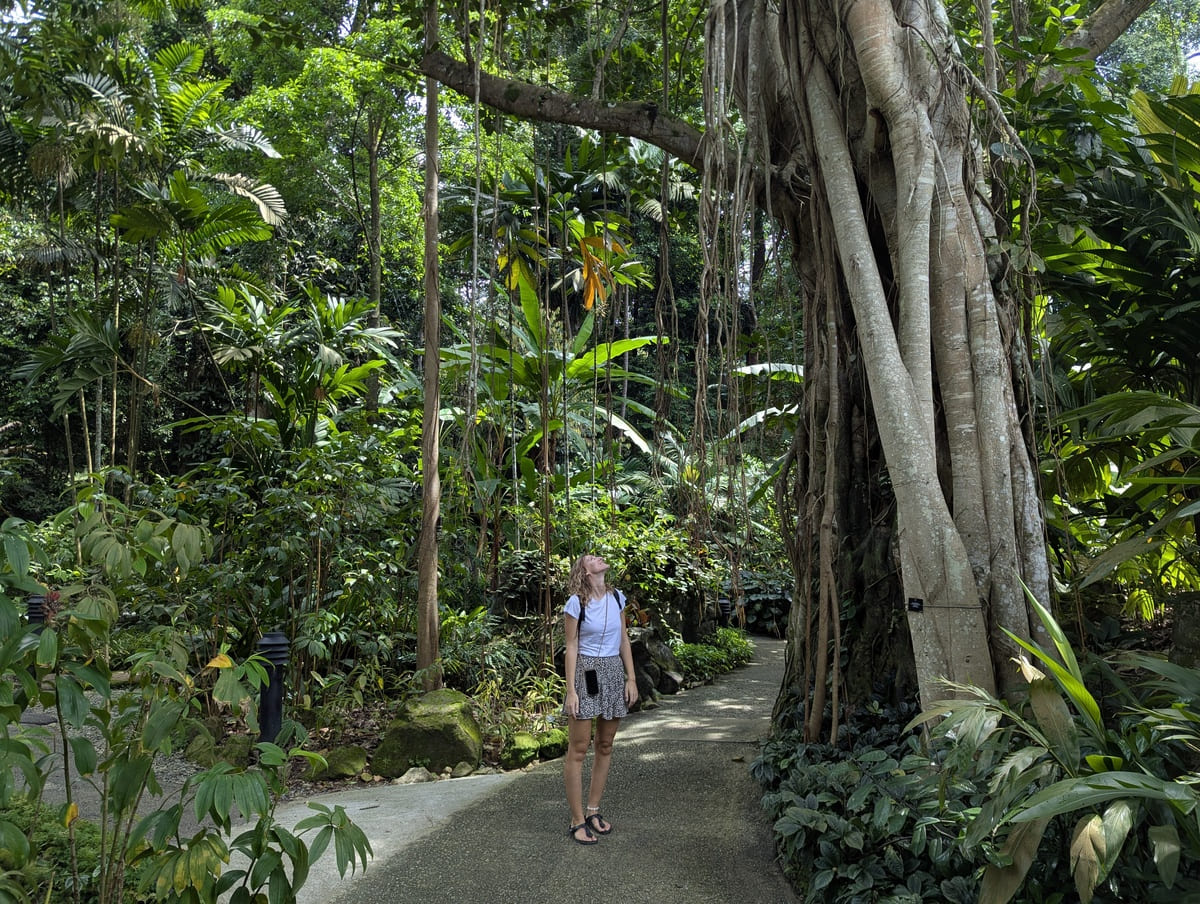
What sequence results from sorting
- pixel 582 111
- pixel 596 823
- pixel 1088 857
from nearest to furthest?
pixel 1088 857 → pixel 596 823 → pixel 582 111

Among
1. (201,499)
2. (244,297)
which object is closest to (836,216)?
(201,499)

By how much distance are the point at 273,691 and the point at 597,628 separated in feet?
8.94

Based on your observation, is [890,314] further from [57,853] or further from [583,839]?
[57,853]

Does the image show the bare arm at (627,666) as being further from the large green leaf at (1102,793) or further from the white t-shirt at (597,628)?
the large green leaf at (1102,793)

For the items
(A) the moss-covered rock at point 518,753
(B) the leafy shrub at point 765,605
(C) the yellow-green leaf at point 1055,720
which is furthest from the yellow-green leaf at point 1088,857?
(B) the leafy shrub at point 765,605

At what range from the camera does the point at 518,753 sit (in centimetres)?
559

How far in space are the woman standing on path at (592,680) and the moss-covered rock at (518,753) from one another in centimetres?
171

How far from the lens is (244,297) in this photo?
8.66 metres

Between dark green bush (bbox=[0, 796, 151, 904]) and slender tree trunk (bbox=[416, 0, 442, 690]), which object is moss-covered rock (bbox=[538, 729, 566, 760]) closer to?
slender tree trunk (bbox=[416, 0, 442, 690])

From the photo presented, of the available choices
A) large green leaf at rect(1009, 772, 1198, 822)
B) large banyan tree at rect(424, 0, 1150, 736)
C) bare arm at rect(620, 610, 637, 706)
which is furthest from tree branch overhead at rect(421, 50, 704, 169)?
large green leaf at rect(1009, 772, 1198, 822)

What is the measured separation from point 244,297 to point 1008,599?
7.66 meters

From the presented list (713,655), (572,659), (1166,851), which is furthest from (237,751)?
(713,655)

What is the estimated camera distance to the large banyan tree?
3383mm

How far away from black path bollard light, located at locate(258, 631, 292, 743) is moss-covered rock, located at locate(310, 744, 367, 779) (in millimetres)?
382
